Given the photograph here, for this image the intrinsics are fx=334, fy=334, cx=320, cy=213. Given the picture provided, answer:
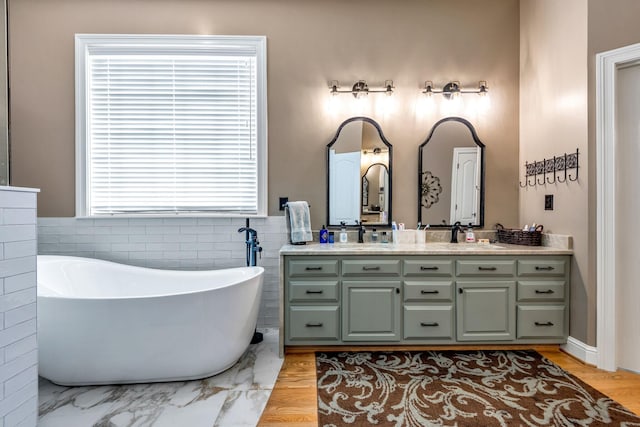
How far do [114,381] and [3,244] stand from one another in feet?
3.70

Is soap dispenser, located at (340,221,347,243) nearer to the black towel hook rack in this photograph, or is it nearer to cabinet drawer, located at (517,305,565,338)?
cabinet drawer, located at (517,305,565,338)

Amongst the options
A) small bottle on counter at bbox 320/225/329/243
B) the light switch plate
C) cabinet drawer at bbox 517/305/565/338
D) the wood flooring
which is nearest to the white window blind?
small bottle on counter at bbox 320/225/329/243

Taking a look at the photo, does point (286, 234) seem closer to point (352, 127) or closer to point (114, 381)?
point (352, 127)

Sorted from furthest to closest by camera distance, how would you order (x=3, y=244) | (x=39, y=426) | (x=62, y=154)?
1. (x=62, y=154)
2. (x=39, y=426)
3. (x=3, y=244)

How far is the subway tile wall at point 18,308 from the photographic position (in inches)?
56.0

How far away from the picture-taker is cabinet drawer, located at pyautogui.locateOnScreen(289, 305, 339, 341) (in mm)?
2479

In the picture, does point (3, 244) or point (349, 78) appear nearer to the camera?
point (3, 244)

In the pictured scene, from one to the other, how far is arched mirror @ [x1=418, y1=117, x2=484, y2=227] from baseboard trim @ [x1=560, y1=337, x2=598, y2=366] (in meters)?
1.14

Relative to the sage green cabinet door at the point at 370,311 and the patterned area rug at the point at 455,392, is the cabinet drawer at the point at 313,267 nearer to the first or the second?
the sage green cabinet door at the point at 370,311

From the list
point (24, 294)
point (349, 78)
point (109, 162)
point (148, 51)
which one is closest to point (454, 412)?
point (24, 294)

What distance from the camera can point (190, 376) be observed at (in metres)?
2.12

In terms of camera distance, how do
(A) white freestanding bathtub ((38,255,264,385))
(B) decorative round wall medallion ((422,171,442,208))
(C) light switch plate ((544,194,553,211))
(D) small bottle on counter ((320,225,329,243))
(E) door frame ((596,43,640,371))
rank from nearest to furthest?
(A) white freestanding bathtub ((38,255,264,385))
(E) door frame ((596,43,640,371))
(C) light switch plate ((544,194,553,211))
(D) small bottle on counter ((320,225,329,243))
(B) decorative round wall medallion ((422,171,442,208))

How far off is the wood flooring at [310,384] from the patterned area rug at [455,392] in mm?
53

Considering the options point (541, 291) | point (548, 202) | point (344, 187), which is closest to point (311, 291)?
point (344, 187)
